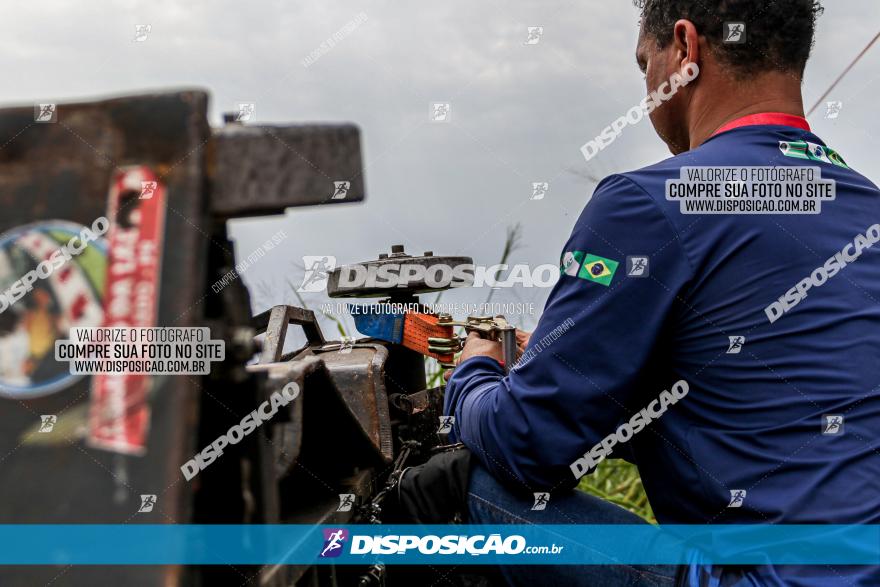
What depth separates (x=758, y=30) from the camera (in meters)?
1.58

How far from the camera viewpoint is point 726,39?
1585mm

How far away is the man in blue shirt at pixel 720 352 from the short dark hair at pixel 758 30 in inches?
4.8

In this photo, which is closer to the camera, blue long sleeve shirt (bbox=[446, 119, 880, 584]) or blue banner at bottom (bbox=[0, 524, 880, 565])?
blue banner at bottom (bbox=[0, 524, 880, 565])

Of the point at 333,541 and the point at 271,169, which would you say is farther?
the point at 333,541

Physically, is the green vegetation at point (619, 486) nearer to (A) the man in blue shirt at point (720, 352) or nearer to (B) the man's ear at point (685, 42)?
(A) the man in blue shirt at point (720, 352)

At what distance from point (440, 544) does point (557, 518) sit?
0.87ft

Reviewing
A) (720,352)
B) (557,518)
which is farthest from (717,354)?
(557,518)

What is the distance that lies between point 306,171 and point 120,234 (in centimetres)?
30

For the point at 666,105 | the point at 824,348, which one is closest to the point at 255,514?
the point at 824,348

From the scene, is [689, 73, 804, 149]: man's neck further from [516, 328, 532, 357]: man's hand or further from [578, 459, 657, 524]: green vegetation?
[578, 459, 657, 524]: green vegetation

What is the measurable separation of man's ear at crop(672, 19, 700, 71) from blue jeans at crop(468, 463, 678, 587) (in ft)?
2.91

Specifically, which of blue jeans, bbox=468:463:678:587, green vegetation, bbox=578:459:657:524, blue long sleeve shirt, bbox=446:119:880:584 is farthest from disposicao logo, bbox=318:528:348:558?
green vegetation, bbox=578:459:657:524

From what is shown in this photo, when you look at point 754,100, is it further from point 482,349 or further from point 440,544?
point 440,544

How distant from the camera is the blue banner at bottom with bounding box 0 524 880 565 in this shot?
116 centimetres
